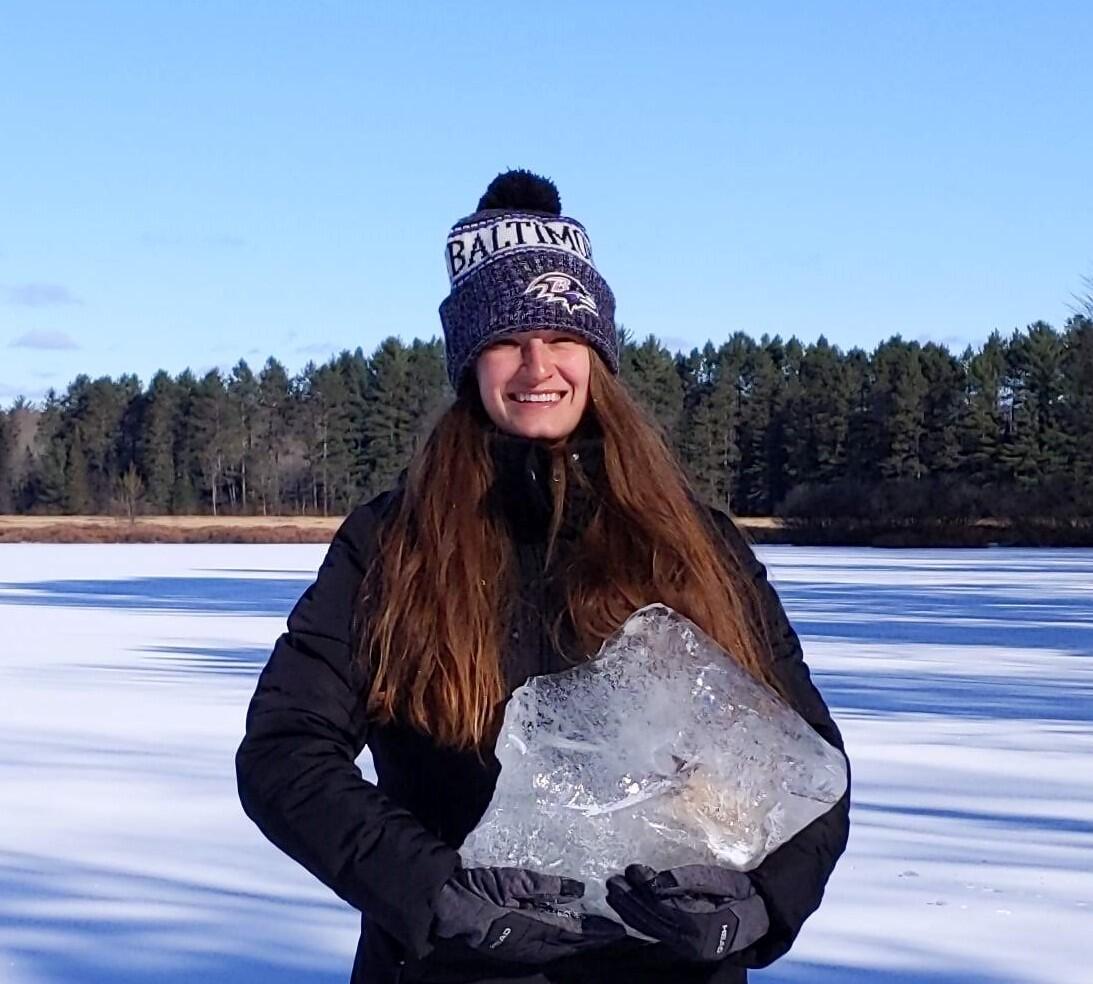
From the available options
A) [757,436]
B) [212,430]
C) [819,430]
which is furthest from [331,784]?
[212,430]

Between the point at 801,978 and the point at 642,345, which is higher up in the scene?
the point at 642,345

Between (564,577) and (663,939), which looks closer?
(663,939)

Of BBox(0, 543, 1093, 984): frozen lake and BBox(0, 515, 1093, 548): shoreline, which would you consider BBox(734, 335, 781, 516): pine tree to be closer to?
BBox(0, 515, 1093, 548): shoreline

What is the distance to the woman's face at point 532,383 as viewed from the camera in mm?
1647

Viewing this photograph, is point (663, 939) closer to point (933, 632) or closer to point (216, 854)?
point (216, 854)

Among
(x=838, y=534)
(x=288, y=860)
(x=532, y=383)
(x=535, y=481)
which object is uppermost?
(x=532, y=383)

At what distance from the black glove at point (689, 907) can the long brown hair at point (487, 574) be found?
24 cm

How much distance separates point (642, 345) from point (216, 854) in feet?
186

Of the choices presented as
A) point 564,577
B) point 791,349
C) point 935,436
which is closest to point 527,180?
point 564,577

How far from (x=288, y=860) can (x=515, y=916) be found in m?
2.99

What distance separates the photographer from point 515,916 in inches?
54.0

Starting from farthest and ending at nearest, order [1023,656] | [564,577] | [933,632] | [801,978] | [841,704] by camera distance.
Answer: [933,632]
[1023,656]
[841,704]
[801,978]
[564,577]

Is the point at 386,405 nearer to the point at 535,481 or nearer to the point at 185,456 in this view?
the point at 185,456

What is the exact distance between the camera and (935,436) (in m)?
54.1
